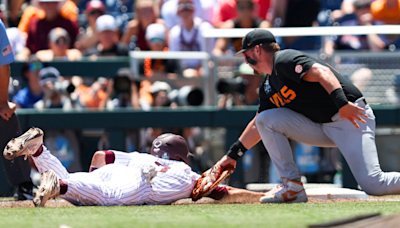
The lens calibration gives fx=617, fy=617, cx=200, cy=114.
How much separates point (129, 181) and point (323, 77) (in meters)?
1.51

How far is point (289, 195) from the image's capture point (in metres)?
4.54

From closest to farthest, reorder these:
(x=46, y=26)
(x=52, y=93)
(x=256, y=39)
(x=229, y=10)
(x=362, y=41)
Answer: (x=256, y=39) → (x=52, y=93) → (x=362, y=41) → (x=46, y=26) → (x=229, y=10)

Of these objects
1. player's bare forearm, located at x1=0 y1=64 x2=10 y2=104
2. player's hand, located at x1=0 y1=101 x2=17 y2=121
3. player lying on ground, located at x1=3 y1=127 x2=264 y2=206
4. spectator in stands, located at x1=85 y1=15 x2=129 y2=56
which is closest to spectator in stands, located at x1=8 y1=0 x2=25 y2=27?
spectator in stands, located at x1=85 y1=15 x2=129 y2=56

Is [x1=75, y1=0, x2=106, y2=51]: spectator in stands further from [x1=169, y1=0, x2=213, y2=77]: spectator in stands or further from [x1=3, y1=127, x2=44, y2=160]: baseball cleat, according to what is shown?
[x1=3, y1=127, x2=44, y2=160]: baseball cleat

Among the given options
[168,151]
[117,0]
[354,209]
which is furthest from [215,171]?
[117,0]

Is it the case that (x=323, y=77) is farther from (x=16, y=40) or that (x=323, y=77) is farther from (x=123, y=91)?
(x=16, y=40)

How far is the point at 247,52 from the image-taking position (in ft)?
15.2

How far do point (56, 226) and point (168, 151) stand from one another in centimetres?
173

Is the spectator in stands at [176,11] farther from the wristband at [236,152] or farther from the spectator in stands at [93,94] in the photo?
the wristband at [236,152]

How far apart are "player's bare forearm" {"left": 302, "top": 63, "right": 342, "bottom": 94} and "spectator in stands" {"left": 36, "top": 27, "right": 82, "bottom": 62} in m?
4.52

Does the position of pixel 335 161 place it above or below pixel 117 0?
below

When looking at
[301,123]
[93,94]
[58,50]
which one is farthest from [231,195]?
[58,50]

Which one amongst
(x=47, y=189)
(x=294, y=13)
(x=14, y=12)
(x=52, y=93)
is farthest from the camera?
(x=14, y=12)

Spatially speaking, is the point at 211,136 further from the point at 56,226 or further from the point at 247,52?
the point at 56,226
